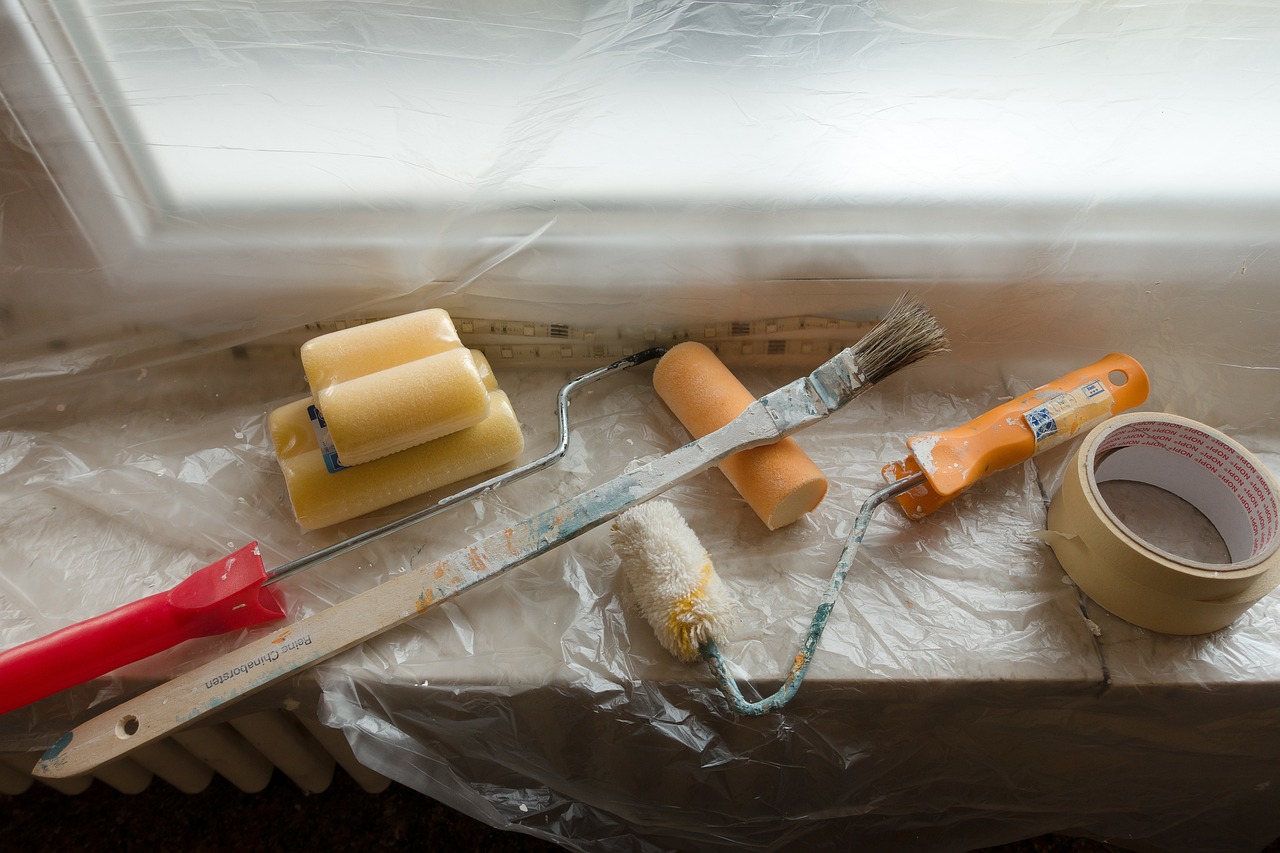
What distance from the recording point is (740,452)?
0.61 meters

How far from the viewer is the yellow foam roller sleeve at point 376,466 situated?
1.98 feet

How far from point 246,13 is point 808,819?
77 centimetres

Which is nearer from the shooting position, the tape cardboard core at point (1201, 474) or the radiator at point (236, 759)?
the tape cardboard core at point (1201, 474)

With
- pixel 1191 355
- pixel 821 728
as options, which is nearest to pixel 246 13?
pixel 821 728

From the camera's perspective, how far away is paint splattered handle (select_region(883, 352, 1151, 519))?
605 millimetres

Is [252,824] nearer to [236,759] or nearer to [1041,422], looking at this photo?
[236,759]

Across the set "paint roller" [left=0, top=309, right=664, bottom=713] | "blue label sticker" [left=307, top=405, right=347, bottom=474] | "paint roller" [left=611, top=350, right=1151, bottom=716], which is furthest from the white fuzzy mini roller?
"blue label sticker" [left=307, top=405, right=347, bottom=474]

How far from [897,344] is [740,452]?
14 cm

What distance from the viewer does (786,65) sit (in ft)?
2.02

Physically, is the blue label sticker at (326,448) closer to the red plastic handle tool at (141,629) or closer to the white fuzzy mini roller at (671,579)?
the red plastic handle tool at (141,629)

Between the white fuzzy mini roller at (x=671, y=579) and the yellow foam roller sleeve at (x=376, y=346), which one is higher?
the yellow foam roller sleeve at (x=376, y=346)

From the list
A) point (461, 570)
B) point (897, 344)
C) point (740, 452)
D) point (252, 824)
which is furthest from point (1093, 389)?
point (252, 824)

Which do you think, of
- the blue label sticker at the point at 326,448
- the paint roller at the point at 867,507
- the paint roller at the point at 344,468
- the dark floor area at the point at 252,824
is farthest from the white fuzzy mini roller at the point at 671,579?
the dark floor area at the point at 252,824

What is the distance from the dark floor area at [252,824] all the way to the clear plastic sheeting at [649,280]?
0.23 metres
